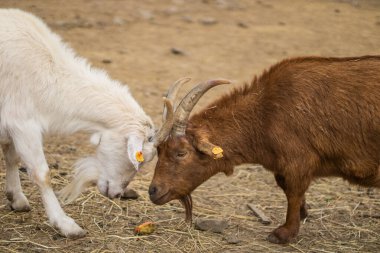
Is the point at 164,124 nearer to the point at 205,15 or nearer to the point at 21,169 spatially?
the point at 21,169

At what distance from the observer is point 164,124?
4969 mm

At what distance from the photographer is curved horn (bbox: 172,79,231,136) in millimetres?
5004

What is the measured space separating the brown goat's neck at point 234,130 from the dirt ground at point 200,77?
27.3 inches

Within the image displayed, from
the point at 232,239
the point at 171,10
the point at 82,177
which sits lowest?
the point at 232,239

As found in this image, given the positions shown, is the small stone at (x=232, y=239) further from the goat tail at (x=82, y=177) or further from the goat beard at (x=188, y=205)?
the goat tail at (x=82, y=177)

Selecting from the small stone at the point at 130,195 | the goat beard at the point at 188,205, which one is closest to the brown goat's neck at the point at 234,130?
the goat beard at the point at 188,205

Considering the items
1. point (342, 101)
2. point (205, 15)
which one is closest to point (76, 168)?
point (342, 101)

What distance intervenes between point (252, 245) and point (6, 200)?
2399mm

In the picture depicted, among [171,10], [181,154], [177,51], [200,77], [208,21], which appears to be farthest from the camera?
[171,10]

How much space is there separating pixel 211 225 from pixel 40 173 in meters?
1.58

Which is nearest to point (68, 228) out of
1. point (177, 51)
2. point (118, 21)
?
point (177, 51)

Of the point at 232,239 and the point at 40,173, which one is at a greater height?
the point at 40,173

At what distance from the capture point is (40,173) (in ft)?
16.4

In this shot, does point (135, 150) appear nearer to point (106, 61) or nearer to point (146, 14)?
point (106, 61)
